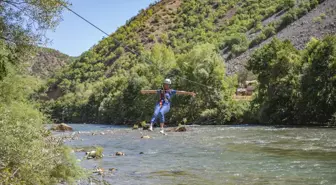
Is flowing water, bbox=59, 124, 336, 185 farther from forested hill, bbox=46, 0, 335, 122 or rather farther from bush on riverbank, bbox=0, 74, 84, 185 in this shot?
forested hill, bbox=46, 0, 335, 122

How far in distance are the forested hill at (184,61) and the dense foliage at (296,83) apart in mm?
7421

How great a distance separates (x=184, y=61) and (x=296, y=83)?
24593mm

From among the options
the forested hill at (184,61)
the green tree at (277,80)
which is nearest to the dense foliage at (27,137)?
the forested hill at (184,61)

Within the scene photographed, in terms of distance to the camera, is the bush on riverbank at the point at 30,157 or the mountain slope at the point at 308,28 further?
the mountain slope at the point at 308,28

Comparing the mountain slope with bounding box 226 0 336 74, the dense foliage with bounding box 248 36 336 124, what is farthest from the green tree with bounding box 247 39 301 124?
the mountain slope with bounding box 226 0 336 74

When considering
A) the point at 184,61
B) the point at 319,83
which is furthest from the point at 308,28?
the point at 319,83

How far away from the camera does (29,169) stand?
37.1ft

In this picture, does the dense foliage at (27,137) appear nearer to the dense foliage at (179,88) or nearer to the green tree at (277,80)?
the dense foliage at (179,88)

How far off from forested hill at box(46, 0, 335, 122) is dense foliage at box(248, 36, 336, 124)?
7421 mm

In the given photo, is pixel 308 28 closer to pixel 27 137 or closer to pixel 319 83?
pixel 319 83

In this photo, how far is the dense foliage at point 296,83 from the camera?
154 feet

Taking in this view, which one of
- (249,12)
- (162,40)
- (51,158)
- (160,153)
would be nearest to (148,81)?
(160,153)

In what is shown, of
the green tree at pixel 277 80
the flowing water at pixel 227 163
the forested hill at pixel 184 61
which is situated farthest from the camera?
the forested hill at pixel 184 61

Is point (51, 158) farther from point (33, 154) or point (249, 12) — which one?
point (249, 12)
